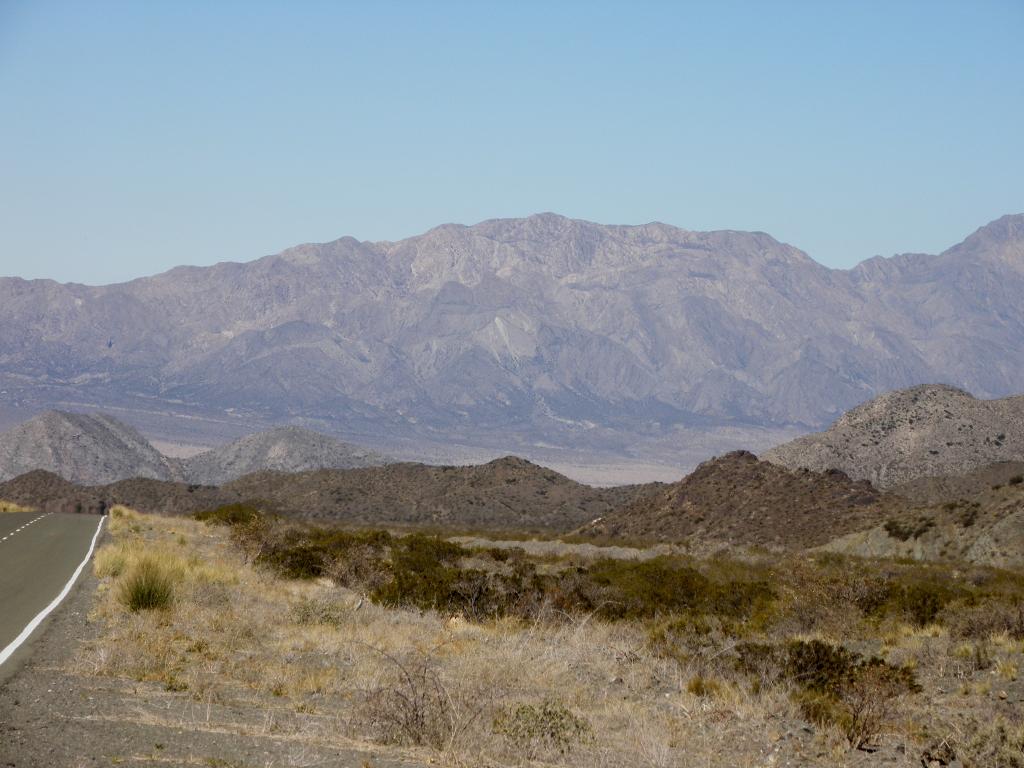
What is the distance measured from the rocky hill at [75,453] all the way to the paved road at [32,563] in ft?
237

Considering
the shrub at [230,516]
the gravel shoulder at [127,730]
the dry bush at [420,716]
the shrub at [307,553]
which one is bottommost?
the shrub at [230,516]

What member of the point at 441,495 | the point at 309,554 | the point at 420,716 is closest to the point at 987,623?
the point at 420,716

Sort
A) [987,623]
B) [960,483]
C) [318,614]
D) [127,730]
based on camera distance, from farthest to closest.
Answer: [960,483] → [318,614] → [987,623] → [127,730]

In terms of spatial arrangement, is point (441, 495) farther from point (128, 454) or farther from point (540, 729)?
point (540, 729)

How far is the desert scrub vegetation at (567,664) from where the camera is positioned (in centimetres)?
1184

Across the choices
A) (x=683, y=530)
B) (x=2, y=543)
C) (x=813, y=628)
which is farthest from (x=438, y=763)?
(x=683, y=530)

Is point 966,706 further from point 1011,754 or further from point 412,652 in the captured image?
point 412,652

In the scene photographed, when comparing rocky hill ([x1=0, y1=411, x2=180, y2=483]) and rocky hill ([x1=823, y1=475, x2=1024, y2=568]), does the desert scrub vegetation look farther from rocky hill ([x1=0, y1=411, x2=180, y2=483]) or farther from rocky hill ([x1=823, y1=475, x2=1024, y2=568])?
rocky hill ([x1=0, y1=411, x2=180, y2=483])

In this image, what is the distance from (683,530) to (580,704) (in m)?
47.9

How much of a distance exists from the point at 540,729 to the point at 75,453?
116118 millimetres

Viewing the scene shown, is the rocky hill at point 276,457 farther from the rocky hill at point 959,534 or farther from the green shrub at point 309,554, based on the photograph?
the green shrub at point 309,554

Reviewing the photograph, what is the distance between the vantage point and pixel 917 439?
92125 mm

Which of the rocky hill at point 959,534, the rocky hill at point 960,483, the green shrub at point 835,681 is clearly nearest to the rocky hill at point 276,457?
the rocky hill at point 960,483

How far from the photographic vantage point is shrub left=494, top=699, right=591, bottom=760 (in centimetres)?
1170
